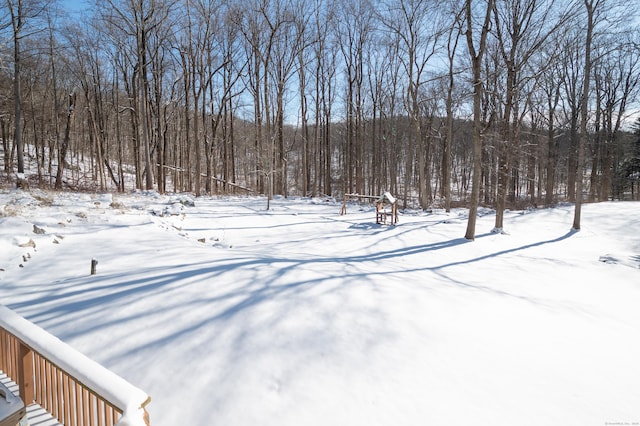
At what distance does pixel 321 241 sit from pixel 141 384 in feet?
22.5

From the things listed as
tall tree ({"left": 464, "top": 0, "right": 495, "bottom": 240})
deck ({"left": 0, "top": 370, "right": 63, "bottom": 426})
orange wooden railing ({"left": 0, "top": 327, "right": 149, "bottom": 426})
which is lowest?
deck ({"left": 0, "top": 370, "right": 63, "bottom": 426})

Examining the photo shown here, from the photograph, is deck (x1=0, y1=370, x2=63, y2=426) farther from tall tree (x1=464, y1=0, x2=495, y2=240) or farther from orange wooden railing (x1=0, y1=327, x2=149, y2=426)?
tall tree (x1=464, y1=0, x2=495, y2=240)

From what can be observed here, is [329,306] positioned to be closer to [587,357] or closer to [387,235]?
[587,357]

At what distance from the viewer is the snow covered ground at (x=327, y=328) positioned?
267 cm

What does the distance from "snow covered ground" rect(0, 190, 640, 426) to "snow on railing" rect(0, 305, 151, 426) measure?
499mm

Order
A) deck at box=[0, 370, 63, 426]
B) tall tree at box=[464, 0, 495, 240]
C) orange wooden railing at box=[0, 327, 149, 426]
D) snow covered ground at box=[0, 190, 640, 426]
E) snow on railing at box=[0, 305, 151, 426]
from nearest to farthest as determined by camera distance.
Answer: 1. snow on railing at box=[0, 305, 151, 426]
2. orange wooden railing at box=[0, 327, 149, 426]
3. deck at box=[0, 370, 63, 426]
4. snow covered ground at box=[0, 190, 640, 426]
5. tall tree at box=[464, 0, 495, 240]

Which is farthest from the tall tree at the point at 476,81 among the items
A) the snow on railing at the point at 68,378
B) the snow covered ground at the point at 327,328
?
the snow on railing at the point at 68,378

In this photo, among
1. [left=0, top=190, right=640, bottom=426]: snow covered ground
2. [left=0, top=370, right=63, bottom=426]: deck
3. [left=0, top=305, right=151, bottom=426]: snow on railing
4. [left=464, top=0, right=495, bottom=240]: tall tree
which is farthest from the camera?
[left=464, top=0, right=495, bottom=240]: tall tree

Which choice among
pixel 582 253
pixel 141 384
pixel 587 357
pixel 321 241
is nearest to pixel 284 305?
pixel 141 384

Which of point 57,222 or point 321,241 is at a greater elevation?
point 57,222

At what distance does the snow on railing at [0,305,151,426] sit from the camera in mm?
1519

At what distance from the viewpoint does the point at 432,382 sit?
2.93 meters

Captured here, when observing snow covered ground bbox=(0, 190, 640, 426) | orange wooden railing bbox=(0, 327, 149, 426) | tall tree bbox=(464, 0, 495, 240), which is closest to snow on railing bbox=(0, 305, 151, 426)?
orange wooden railing bbox=(0, 327, 149, 426)

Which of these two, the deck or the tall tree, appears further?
the tall tree
